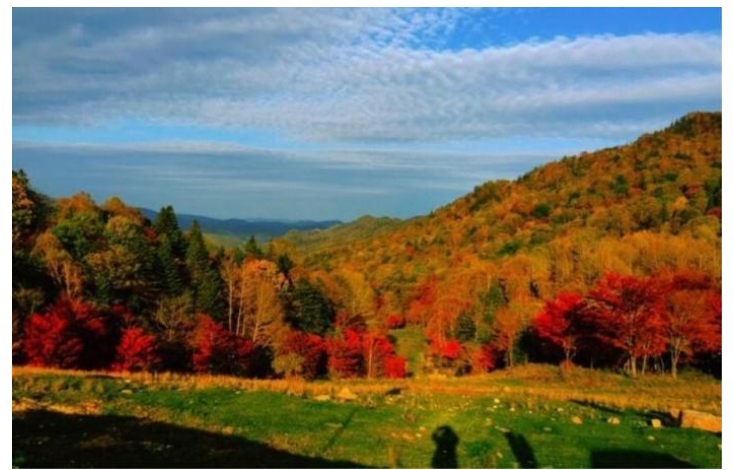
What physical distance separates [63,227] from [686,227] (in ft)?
294

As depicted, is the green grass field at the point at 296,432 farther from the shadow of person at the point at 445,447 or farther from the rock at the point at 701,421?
the rock at the point at 701,421

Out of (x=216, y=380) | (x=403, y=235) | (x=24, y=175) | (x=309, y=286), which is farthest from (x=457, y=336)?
(x=403, y=235)

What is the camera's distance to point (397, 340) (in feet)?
270

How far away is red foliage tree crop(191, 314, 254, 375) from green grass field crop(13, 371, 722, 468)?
27.2 metres

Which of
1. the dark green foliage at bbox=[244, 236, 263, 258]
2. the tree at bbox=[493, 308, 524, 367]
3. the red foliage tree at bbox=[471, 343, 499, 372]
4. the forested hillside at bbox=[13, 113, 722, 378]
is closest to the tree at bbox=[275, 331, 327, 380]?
the forested hillside at bbox=[13, 113, 722, 378]

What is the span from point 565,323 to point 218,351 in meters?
29.1

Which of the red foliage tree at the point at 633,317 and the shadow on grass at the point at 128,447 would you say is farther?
the red foliage tree at the point at 633,317

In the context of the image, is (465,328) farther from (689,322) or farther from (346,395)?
(346,395)

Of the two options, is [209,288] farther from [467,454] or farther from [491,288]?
[467,454]

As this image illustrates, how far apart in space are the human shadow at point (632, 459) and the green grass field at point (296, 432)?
2 centimetres

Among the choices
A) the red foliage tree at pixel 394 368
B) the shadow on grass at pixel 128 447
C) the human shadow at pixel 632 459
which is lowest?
the red foliage tree at pixel 394 368

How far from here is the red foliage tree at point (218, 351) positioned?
4644cm

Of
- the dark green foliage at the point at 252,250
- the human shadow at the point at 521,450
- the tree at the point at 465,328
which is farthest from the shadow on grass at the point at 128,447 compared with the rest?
the tree at the point at 465,328

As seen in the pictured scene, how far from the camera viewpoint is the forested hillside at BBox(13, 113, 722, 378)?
42594 millimetres
